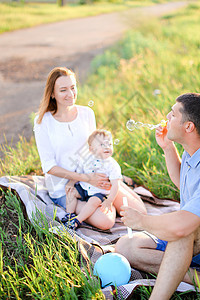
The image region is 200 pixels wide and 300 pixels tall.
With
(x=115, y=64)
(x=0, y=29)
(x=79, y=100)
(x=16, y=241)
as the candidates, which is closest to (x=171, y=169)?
(x=16, y=241)

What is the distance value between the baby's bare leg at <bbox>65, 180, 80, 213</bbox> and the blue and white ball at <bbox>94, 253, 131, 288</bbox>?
0.78m

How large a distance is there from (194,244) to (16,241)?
1.30 meters

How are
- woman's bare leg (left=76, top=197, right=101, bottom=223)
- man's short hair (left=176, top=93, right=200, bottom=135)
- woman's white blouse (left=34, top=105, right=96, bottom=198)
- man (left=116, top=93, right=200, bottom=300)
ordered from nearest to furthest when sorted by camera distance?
1. man (left=116, top=93, right=200, bottom=300)
2. man's short hair (left=176, top=93, right=200, bottom=135)
3. woman's bare leg (left=76, top=197, right=101, bottom=223)
4. woman's white blouse (left=34, top=105, right=96, bottom=198)

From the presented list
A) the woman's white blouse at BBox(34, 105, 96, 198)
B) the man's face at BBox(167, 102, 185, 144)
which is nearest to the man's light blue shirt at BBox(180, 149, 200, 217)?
the man's face at BBox(167, 102, 185, 144)

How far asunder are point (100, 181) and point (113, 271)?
0.89 meters

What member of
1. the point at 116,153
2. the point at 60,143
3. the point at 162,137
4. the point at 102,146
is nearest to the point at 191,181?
the point at 162,137

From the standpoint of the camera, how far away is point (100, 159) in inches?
117

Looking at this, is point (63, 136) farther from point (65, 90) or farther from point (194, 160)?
point (194, 160)

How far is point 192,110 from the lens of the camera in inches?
77.5

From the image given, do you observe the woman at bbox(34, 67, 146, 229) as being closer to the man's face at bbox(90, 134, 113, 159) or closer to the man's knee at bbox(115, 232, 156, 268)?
the man's face at bbox(90, 134, 113, 159)

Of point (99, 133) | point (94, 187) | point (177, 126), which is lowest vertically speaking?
point (94, 187)

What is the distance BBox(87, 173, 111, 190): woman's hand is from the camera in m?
2.92

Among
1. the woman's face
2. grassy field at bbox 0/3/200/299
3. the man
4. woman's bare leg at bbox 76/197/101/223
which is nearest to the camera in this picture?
the man

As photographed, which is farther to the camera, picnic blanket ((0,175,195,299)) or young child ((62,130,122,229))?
young child ((62,130,122,229))
